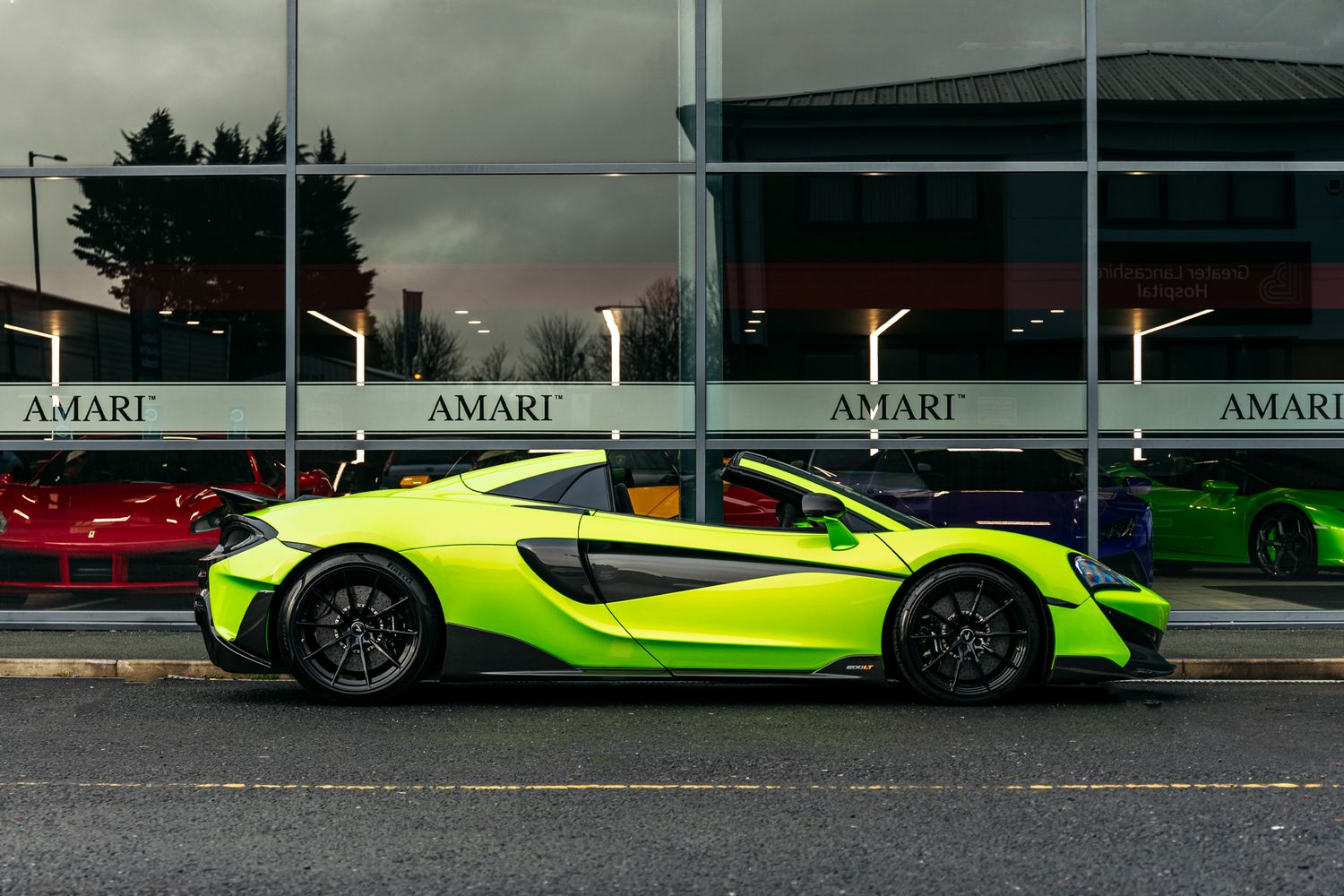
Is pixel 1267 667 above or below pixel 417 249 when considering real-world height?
below

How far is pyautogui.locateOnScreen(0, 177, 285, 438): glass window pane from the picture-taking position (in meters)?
10.2

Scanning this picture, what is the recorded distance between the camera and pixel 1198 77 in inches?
412

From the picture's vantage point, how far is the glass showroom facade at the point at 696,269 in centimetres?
1018

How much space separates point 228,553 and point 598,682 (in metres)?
2.22

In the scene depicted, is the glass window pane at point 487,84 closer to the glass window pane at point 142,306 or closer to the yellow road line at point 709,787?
the glass window pane at point 142,306

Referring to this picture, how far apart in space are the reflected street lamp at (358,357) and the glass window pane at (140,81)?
1.39 m

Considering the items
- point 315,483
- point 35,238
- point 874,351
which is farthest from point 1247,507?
A: point 35,238

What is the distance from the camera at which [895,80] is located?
1046 centimetres

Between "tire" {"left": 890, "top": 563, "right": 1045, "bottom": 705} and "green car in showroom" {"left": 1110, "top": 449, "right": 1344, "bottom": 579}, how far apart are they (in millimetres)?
4041

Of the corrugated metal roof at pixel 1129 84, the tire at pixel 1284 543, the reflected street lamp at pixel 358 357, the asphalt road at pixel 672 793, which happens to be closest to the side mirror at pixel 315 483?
the reflected street lamp at pixel 358 357

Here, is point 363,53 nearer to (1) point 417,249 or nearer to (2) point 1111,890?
(1) point 417,249

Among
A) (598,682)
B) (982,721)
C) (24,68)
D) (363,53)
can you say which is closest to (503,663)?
(598,682)

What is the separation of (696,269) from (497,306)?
5.16ft

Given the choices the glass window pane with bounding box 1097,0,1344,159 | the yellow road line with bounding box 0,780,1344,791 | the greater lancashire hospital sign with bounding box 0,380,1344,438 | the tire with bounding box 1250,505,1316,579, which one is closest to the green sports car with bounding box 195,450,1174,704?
the yellow road line with bounding box 0,780,1344,791
